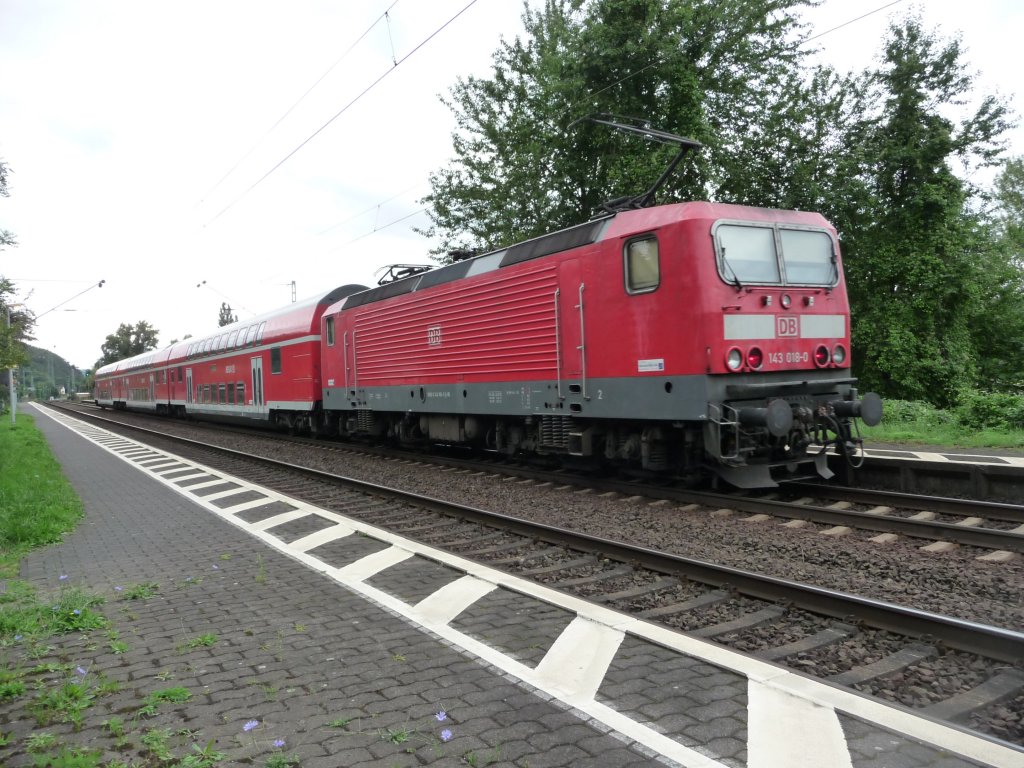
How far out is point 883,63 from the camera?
2216cm

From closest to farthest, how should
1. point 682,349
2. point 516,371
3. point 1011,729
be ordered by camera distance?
1. point 1011,729
2. point 682,349
3. point 516,371

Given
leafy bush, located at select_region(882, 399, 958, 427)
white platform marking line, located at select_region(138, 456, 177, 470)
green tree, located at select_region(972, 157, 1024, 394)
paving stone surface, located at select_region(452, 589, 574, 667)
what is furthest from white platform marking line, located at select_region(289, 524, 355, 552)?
green tree, located at select_region(972, 157, 1024, 394)

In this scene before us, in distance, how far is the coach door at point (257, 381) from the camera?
2173cm

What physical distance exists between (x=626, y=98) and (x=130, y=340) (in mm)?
103709

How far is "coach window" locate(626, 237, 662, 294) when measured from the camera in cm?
846

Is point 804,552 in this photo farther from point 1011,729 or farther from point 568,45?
point 568,45

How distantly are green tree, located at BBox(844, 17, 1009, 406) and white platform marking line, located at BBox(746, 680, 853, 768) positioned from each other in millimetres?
19595

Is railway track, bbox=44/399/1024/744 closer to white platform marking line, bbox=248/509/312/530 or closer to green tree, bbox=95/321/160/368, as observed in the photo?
white platform marking line, bbox=248/509/312/530

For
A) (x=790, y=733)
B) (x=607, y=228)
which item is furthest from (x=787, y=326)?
(x=790, y=733)

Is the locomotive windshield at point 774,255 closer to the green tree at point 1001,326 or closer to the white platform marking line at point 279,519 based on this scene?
the white platform marking line at point 279,519

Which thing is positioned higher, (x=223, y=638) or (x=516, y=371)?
(x=516, y=371)

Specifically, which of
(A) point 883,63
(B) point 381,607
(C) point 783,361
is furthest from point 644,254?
(A) point 883,63

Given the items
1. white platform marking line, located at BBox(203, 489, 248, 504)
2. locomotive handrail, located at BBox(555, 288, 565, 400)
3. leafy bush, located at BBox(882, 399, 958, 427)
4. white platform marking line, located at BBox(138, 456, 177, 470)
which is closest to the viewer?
locomotive handrail, located at BBox(555, 288, 565, 400)

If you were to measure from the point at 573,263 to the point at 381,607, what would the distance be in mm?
5869
